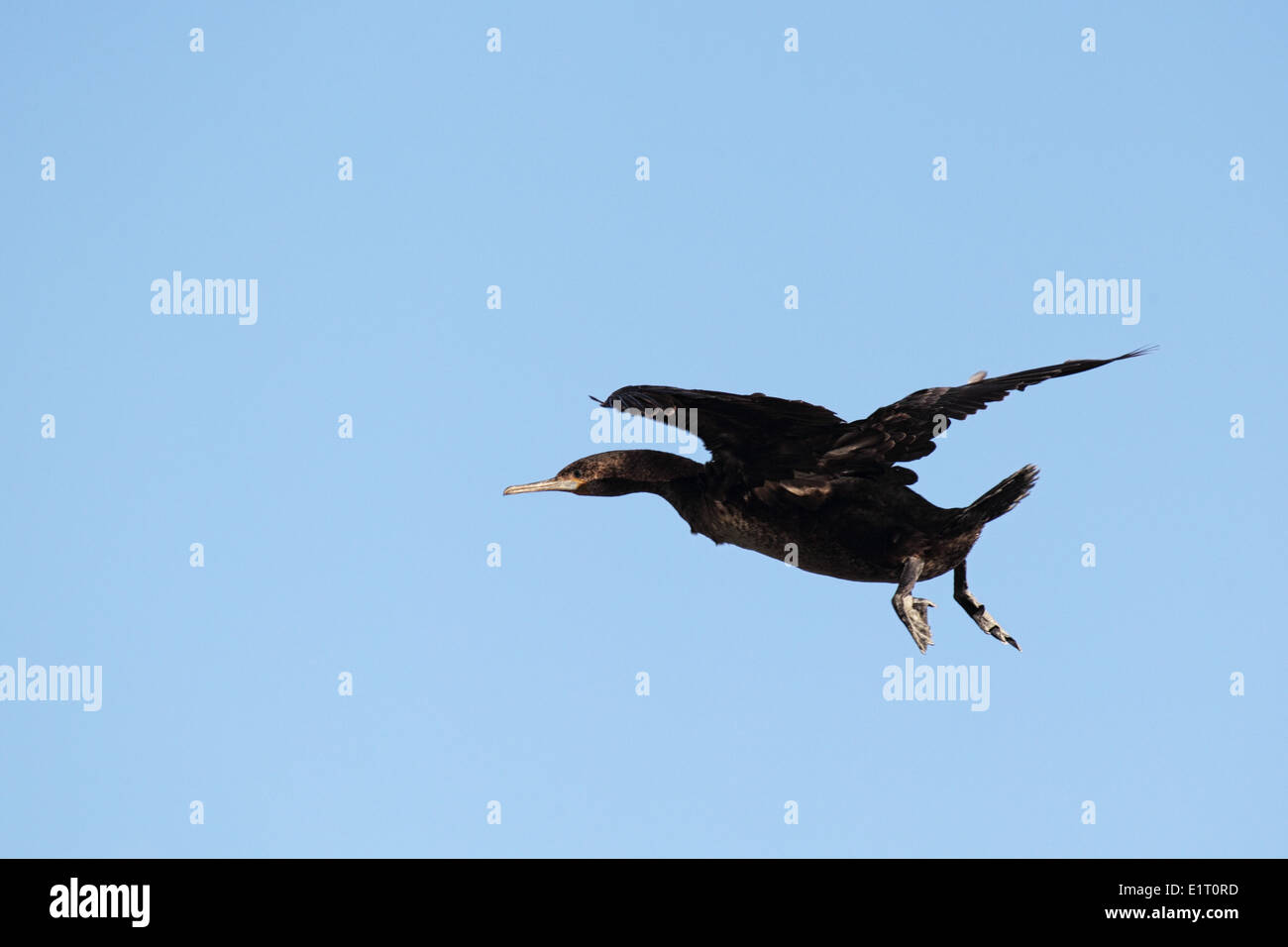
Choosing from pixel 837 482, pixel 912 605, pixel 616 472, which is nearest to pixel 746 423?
pixel 837 482

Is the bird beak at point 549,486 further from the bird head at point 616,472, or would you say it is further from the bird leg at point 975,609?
the bird leg at point 975,609

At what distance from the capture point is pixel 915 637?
14.8 metres

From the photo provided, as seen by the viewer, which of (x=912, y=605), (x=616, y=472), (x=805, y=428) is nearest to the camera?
(x=912, y=605)

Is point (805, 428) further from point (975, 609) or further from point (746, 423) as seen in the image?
point (975, 609)

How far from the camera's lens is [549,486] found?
1650 centimetres

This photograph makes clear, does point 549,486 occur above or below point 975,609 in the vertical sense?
above

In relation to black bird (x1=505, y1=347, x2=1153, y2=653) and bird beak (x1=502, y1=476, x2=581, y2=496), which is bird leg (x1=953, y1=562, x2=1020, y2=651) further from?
bird beak (x1=502, y1=476, x2=581, y2=496)

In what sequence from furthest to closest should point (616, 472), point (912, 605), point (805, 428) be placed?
point (616, 472), point (805, 428), point (912, 605)

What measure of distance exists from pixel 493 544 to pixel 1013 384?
730 cm

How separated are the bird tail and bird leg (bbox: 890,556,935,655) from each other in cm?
64

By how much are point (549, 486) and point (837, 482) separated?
8.66ft

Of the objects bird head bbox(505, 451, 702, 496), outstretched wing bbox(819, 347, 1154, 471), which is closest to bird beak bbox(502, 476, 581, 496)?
bird head bbox(505, 451, 702, 496)

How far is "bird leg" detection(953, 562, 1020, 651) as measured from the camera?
16.2 meters
